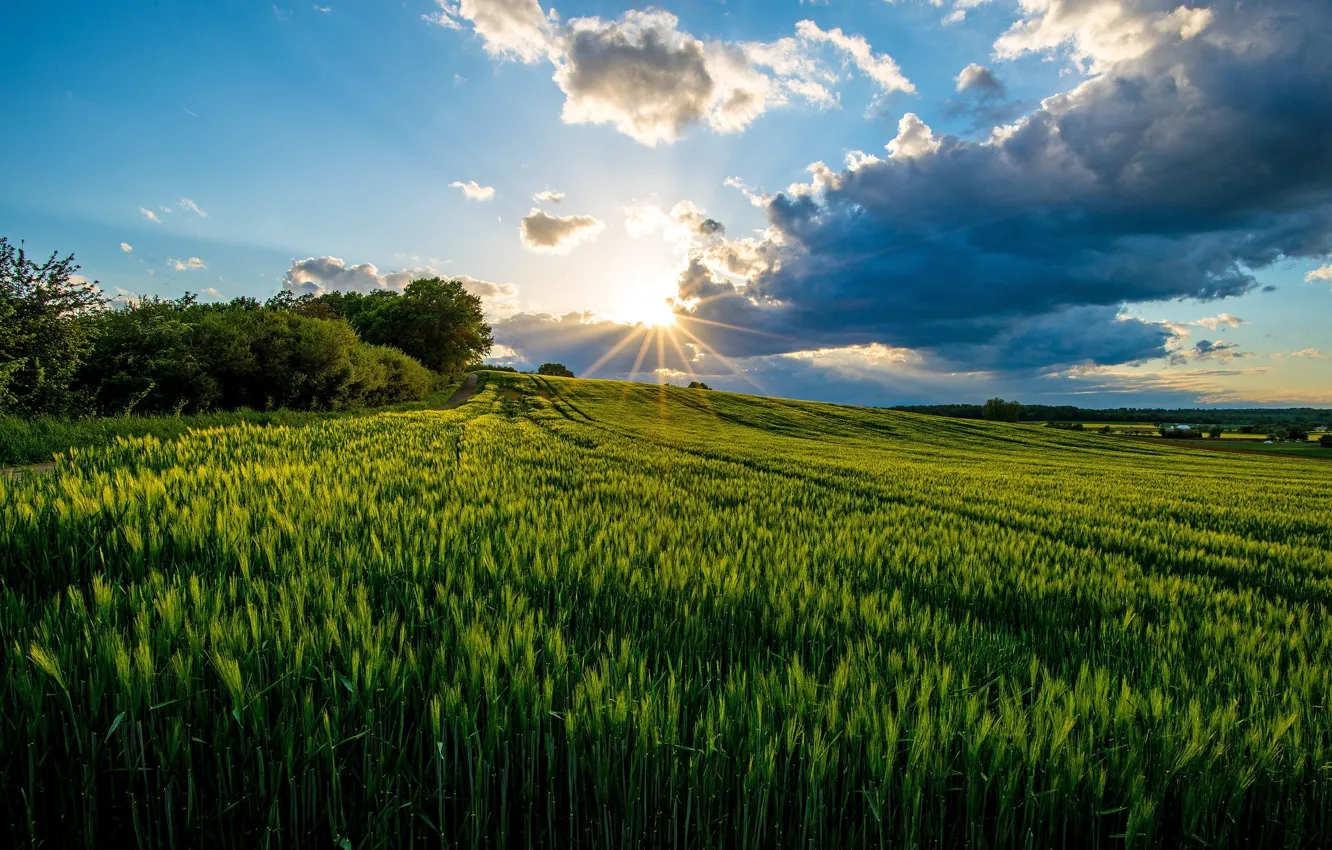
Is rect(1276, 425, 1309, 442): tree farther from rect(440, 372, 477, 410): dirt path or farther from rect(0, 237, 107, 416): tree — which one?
rect(0, 237, 107, 416): tree

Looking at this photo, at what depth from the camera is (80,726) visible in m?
1.37

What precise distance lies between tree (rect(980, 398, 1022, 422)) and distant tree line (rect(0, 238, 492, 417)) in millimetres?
105546

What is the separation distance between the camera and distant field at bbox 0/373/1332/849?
1.32m

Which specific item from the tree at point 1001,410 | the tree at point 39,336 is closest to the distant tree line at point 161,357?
the tree at point 39,336

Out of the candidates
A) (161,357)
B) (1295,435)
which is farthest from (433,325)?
(1295,435)

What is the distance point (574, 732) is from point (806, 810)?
2.03 feet

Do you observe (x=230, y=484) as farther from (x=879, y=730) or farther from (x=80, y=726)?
(x=879, y=730)

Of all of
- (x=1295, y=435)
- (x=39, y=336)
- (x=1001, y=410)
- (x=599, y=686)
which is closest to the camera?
(x=599, y=686)

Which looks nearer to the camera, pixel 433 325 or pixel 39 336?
pixel 39 336

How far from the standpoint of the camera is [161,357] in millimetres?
19562

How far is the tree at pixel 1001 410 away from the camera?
330 ft

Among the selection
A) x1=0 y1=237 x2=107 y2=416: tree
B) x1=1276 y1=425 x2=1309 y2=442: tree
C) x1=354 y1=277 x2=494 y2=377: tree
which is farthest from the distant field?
x1=1276 y1=425 x2=1309 y2=442: tree

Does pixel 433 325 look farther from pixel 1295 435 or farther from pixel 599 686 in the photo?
pixel 1295 435

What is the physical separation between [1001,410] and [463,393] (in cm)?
9722
